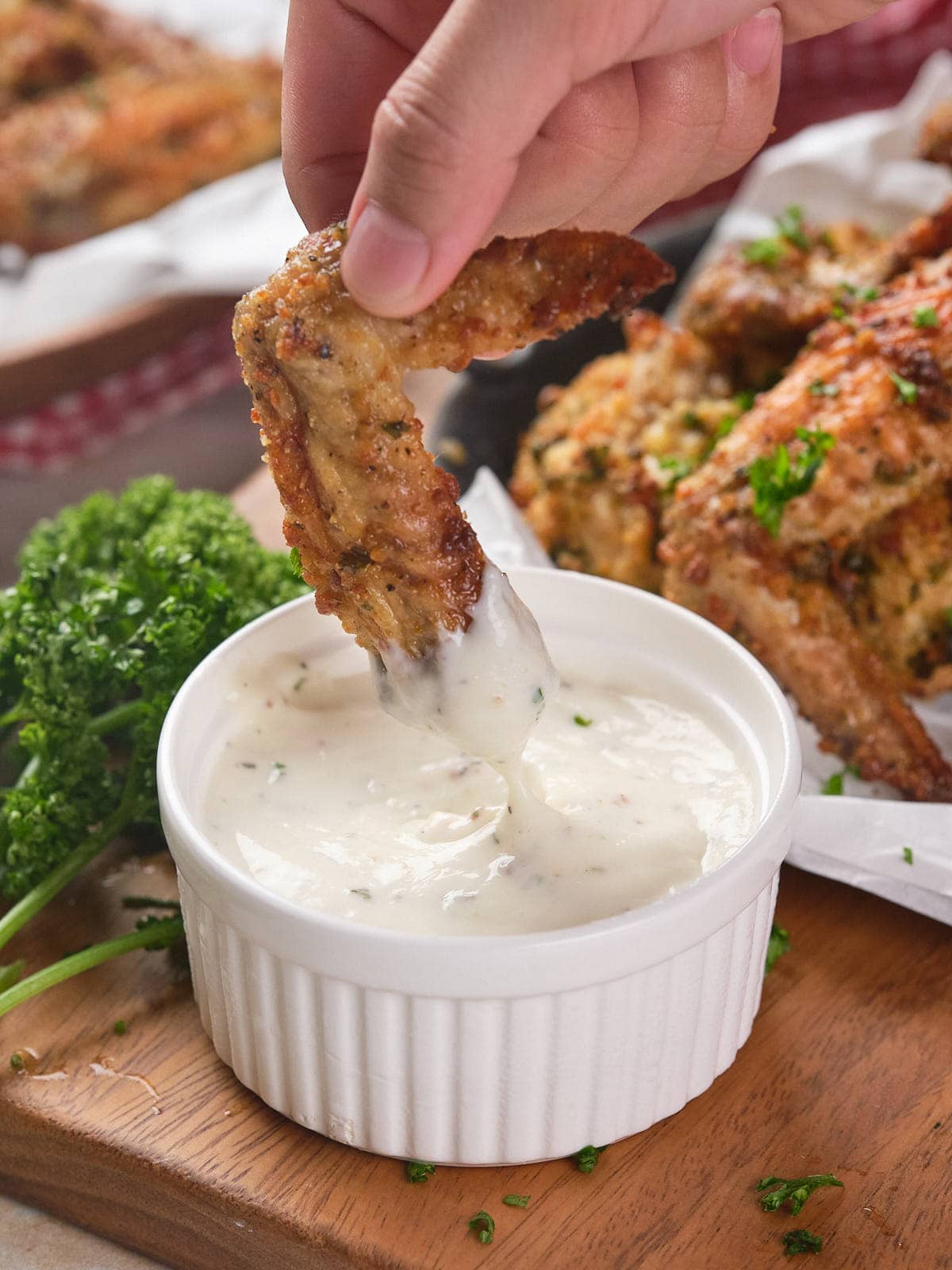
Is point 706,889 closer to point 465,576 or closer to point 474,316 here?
point 465,576

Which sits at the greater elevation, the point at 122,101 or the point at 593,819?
the point at 593,819

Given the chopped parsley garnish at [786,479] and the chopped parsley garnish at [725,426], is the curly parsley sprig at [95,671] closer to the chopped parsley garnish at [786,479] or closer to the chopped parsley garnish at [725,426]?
the chopped parsley garnish at [786,479]

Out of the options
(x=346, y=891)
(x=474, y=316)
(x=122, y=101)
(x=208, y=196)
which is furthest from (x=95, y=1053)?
(x=122, y=101)

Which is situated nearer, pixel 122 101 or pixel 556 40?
pixel 556 40

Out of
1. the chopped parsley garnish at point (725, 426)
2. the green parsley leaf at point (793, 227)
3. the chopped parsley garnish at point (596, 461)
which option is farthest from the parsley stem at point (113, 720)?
the green parsley leaf at point (793, 227)

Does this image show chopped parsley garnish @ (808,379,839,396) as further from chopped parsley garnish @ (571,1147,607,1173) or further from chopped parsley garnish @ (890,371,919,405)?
chopped parsley garnish @ (571,1147,607,1173)

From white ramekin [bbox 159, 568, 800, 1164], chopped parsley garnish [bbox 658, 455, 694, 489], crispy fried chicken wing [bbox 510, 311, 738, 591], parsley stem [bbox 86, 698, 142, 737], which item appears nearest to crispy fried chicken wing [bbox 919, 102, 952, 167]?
crispy fried chicken wing [bbox 510, 311, 738, 591]
